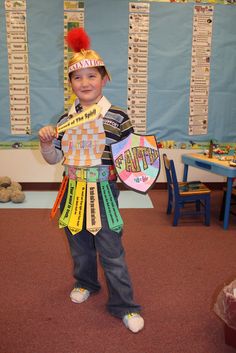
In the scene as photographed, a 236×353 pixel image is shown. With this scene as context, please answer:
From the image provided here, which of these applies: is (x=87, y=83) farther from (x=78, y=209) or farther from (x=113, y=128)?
(x=78, y=209)

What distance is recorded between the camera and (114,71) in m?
3.87

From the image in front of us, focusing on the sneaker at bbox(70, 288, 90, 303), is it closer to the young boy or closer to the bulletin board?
the young boy

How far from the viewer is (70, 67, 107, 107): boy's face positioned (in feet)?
4.31

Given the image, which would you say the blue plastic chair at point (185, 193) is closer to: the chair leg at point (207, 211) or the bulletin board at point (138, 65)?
the chair leg at point (207, 211)

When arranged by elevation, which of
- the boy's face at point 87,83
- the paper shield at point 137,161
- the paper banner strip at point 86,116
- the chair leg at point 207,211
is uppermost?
the boy's face at point 87,83

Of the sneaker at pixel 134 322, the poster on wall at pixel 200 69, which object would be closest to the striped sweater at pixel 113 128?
the sneaker at pixel 134 322

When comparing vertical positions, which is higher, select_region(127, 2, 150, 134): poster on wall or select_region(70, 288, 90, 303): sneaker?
select_region(127, 2, 150, 134): poster on wall

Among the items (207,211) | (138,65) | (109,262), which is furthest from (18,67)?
(109,262)

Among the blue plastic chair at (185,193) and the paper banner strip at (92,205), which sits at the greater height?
the paper banner strip at (92,205)

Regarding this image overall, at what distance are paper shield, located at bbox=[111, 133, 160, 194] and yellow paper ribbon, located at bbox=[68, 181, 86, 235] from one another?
7.2 inches

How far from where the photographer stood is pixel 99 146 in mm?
1342

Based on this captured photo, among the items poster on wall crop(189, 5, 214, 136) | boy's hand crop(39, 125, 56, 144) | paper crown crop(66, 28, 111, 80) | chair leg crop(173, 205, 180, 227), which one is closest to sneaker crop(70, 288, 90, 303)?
boy's hand crop(39, 125, 56, 144)

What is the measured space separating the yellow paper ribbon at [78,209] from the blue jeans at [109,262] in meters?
0.07

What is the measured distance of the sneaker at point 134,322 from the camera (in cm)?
144
